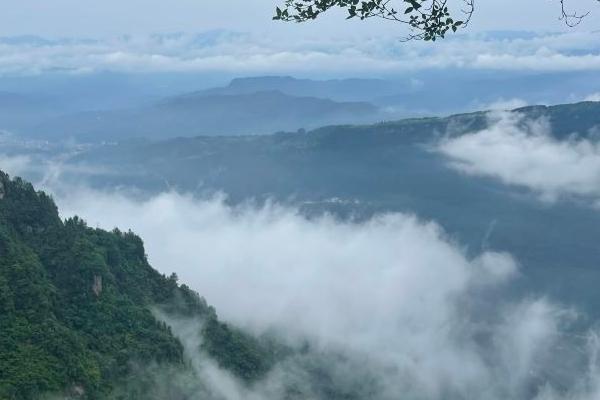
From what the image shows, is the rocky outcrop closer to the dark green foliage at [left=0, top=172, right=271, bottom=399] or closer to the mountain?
the dark green foliage at [left=0, top=172, right=271, bottom=399]

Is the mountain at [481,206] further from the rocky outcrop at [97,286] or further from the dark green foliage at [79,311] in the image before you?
the rocky outcrop at [97,286]

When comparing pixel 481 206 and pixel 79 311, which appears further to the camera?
pixel 481 206

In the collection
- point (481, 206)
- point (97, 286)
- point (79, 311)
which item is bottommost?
point (481, 206)

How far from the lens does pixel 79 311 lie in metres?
50.6

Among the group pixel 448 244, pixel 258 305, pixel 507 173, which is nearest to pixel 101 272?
pixel 258 305

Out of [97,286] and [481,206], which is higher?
[97,286]

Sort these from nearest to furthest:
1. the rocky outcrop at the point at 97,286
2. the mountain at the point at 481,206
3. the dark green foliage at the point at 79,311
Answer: the dark green foliage at the point at 79,311, the rocky outcrop at the point at 97,286, the mountain at the point at 481,206

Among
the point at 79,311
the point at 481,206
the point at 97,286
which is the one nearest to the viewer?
the point at 79,311

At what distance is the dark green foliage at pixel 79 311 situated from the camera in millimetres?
41500

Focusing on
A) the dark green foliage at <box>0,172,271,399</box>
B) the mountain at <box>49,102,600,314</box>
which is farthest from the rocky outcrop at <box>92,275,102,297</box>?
the mountain at <box>49,102,600,314</box>

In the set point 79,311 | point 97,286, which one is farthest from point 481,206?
point 79,311

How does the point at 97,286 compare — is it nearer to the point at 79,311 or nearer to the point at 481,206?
the point at 79,311

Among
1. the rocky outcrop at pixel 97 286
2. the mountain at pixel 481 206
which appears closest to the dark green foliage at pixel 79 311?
the rocky outcrop at pixel 97 286

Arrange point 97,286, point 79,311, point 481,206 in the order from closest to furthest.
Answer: point 79,311 < point 97,286 < point 481,206
